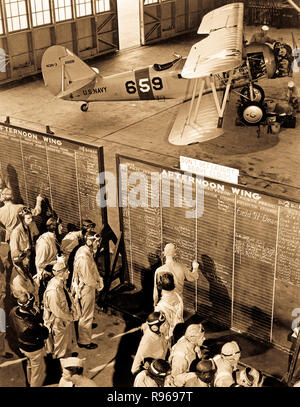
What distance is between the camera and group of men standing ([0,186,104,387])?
679cm

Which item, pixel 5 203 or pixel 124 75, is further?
pixel 124 75

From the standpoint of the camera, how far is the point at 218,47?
1225 cm

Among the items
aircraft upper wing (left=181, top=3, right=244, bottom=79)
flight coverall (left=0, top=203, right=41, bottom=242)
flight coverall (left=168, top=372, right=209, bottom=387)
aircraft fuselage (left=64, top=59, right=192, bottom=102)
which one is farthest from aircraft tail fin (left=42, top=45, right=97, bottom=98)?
flight coverall (left=168, top=372, right=209, bottom=387)

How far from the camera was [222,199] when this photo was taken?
24.1 feet

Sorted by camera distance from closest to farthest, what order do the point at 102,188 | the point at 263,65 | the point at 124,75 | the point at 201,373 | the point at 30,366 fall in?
the point at 201,373 → the point at 30,366 → the point at 102,188 → the point at 263,65 → the point at 124,75

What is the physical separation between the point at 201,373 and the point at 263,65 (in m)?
9.85

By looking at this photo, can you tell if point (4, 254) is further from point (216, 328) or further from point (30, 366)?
point (216, 328)

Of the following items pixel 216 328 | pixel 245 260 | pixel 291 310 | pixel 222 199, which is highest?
pixel 222 199

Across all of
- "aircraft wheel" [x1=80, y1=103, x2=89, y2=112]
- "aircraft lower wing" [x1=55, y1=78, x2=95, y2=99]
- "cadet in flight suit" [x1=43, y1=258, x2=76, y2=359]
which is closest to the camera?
"cadet in flight suit" [x1=43, y1=258, x2=76, y2=359]

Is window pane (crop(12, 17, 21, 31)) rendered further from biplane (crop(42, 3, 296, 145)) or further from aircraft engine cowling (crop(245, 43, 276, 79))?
aircraft engine cowling (crop(245, 43, 276, 79))

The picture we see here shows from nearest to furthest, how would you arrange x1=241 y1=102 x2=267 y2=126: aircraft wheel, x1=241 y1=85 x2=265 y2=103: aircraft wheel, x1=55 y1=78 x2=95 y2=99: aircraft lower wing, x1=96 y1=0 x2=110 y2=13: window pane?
1. x1=241 y1=102 x2=267 y2=126: aircraft wheel
2. x1=241 y1=85 x2=265 y2=103: aircraft wheel
3. x1=55 y1=78 x2=95 y2=99: aircraft lower wing
4. x1=96 y1=0 x2=110 y2=13: window pane

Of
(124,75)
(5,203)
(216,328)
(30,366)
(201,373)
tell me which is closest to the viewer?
(201,373)

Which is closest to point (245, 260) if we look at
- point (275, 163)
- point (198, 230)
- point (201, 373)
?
point (198, 230)

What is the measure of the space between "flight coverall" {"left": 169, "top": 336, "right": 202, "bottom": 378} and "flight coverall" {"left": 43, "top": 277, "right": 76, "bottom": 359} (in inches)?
65.4
